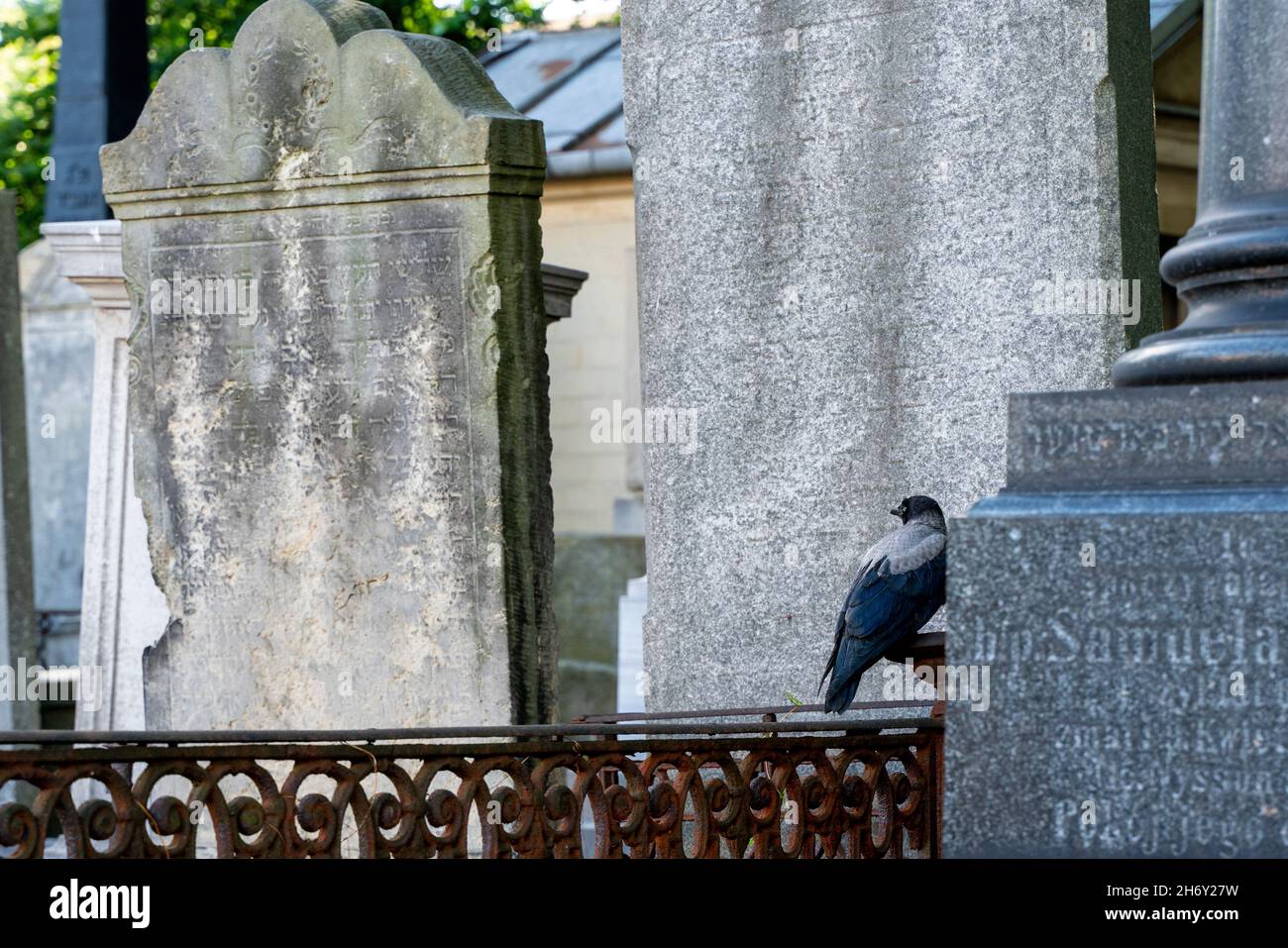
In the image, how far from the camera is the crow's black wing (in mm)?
5141

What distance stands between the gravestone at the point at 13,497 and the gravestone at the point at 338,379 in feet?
7.84

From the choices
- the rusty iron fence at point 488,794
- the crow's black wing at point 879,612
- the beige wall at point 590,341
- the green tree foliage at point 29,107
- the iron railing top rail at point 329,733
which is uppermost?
the green tree foliage at point 29,107

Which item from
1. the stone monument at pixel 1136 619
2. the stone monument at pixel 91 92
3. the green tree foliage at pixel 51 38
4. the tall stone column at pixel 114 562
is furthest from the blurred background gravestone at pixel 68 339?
the stone monument at pixel 1136 619

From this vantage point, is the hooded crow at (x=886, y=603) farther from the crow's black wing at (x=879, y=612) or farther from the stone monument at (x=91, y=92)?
the stone monument at (x=91, y=92)

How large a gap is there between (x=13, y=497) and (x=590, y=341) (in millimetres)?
6185

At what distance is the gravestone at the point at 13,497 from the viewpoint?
870 cm

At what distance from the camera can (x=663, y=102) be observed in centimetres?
694

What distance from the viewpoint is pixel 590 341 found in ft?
47.4

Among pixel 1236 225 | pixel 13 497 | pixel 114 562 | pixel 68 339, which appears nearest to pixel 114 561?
pixel 114 562

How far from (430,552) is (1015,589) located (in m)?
2.79

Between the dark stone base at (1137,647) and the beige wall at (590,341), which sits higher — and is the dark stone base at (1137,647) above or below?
below

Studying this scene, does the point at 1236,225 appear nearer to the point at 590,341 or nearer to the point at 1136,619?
the point at 1136,619

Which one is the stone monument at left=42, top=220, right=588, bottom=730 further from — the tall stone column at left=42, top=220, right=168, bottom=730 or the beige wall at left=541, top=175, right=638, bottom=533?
the beige wall at left=541, top=175, right=638, bottom=533

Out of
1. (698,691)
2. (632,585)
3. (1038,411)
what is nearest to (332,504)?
(698,691)
